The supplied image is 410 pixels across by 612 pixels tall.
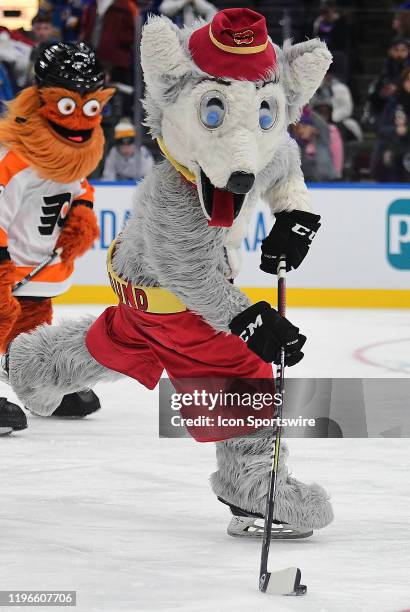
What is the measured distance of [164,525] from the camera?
2975mm

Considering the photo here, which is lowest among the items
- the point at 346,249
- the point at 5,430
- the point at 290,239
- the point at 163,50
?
the point at 346,249

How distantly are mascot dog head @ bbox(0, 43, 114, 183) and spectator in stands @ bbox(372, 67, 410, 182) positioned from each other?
3761mm

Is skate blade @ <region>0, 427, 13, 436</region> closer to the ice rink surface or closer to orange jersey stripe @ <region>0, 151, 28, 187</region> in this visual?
the ice rink surface

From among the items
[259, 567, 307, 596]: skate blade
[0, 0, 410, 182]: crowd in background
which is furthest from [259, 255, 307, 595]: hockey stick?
[0, 0, 410, 182]: crowd in background

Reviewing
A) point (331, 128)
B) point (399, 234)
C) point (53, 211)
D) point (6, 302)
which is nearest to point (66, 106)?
point (53, 211)

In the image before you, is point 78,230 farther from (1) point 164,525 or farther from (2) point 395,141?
(2) point 395,141

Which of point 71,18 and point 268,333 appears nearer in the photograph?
point 268,333

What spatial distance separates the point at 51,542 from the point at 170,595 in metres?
0.49

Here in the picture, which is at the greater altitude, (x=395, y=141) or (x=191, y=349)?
(x=191, y=349)

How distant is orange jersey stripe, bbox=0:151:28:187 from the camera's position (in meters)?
4.11

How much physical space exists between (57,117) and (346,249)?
343cm

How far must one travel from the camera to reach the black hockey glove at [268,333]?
103 inches

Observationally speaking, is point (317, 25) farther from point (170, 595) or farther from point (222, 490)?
point (170, 595)

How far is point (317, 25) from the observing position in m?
8.62
